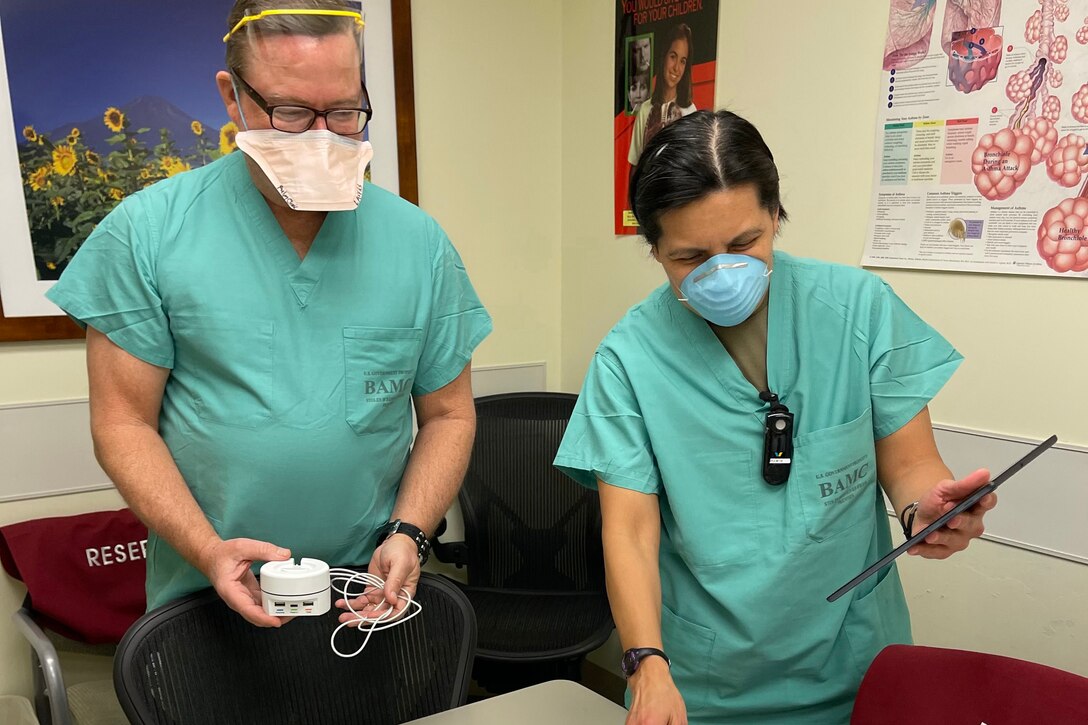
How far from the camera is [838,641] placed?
3.72 feet

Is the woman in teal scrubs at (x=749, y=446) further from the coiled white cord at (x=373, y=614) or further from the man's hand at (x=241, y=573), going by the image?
the man's hand at (x=241, y=573)

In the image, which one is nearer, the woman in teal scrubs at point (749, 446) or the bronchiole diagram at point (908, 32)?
the woman in teal scrubs at point (749, 446)

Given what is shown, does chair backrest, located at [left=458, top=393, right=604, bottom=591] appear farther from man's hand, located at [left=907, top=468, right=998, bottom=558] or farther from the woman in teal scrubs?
man's hand, located at [left=907, top=468, right=998, bottom=558]

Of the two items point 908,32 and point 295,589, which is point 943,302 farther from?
point 295,589

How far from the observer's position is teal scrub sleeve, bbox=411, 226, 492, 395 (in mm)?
1338

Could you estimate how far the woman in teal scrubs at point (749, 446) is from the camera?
105cm

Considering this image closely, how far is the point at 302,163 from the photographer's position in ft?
3.72

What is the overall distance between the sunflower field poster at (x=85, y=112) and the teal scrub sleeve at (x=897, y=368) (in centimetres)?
176

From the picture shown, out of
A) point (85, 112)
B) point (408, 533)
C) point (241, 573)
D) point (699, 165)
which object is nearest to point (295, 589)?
point (241, 573)

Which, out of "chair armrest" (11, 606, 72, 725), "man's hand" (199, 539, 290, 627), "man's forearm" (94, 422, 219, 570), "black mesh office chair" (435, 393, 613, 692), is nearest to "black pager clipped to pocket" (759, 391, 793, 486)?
"man's hand" (199, 539, 290, 627)

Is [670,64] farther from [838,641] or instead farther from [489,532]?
[838,641]

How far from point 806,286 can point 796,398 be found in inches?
6.4

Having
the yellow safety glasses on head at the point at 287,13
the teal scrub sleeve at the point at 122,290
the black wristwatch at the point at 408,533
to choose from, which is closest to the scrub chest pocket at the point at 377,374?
the black wristwatch at the point at 408,533

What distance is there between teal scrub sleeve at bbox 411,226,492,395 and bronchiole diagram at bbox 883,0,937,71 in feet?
3.46
